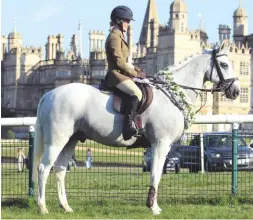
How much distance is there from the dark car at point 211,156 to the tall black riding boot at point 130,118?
3676mm

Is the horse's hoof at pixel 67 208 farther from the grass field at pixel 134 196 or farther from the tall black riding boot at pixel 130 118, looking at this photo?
the tall black riding boot at pixel 130 118

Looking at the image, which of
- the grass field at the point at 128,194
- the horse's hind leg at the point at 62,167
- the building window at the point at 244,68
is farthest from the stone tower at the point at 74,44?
the horse's hind leg at the point at 62,167

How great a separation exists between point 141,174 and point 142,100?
4.60 meters

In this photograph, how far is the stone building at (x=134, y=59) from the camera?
11688cm

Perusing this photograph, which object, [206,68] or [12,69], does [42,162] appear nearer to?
[206,68]

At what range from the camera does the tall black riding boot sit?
36.4ft

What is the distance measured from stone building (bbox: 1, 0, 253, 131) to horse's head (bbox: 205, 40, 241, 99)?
253 ft

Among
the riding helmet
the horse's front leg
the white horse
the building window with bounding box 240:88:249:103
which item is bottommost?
the building window with bounding box 240:88:249:103

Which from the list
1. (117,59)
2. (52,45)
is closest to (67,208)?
(117,59)

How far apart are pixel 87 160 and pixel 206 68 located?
3146mm

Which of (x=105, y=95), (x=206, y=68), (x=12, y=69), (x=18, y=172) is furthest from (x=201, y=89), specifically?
(x=12, y=69)

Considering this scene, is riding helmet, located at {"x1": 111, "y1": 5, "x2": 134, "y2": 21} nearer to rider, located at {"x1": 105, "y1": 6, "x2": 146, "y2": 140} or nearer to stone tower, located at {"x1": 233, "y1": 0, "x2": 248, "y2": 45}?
rider, located at {"x1": 105, "y1": 6, "x2": 146, "y2": 140}

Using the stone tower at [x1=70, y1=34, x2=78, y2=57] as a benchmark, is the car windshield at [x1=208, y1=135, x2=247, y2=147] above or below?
below

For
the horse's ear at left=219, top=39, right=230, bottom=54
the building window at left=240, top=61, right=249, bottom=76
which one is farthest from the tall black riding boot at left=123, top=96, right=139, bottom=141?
the building window at left=240, top=61, right=249, bottom=76
